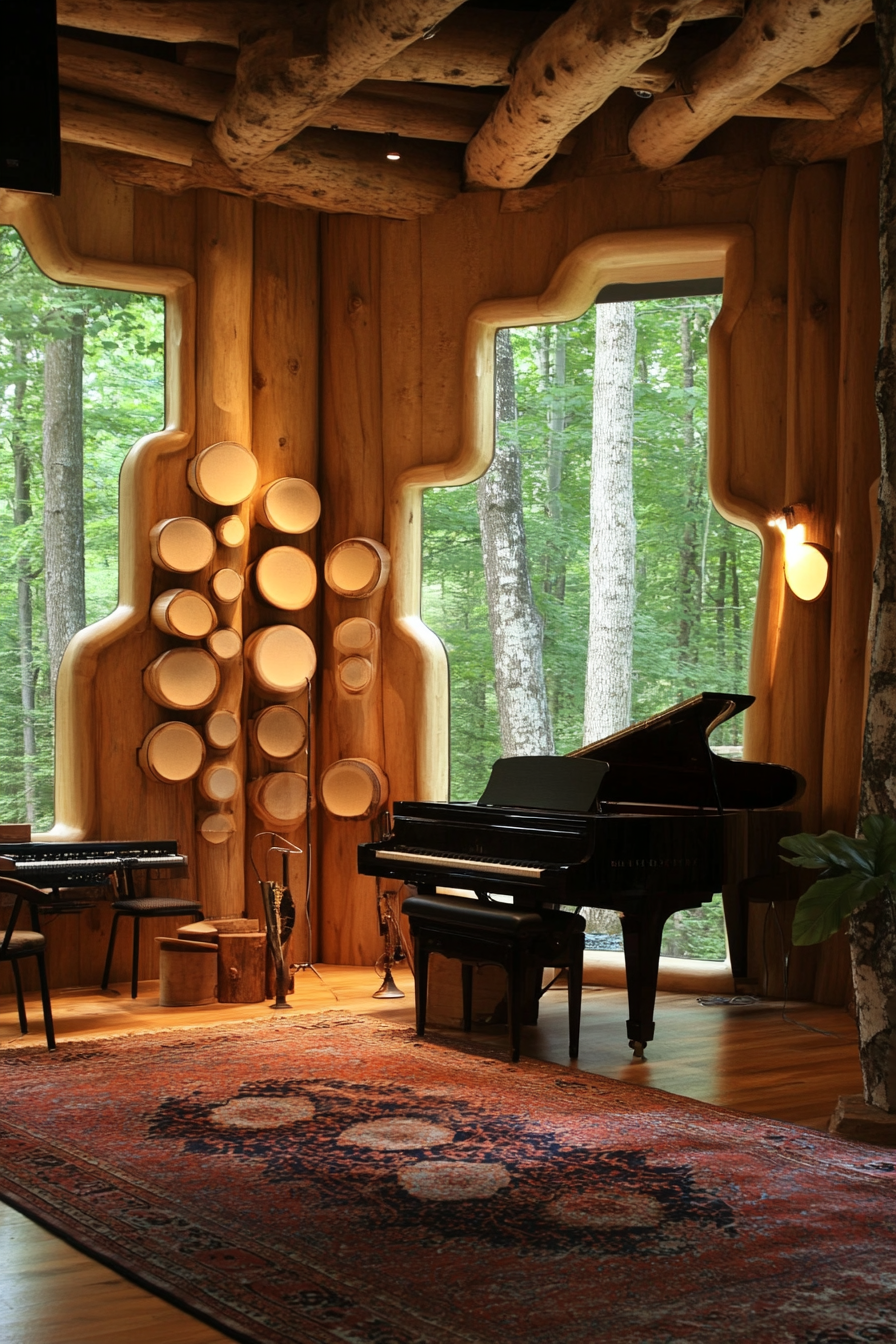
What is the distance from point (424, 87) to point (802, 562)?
3.01m

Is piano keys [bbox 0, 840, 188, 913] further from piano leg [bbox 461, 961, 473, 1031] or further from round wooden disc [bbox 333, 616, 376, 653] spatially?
piano leg [bbox 461, 961, 473, 1031]

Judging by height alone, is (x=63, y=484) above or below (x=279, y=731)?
above

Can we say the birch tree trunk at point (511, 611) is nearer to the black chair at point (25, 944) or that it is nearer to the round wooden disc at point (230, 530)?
the round wooden disc at point (230, 530)

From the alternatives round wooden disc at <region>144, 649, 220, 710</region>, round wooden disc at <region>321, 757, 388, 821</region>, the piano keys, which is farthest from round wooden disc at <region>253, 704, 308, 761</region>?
the piano keys

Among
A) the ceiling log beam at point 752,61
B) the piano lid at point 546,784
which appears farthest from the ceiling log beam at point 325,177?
the piano lid at point 546,784

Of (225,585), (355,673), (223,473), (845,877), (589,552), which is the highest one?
(589,552)

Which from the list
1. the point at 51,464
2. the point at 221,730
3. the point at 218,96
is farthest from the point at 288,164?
the point at 51,464

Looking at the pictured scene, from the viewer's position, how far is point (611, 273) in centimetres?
779

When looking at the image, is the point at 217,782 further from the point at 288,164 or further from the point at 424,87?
the point at 424,87

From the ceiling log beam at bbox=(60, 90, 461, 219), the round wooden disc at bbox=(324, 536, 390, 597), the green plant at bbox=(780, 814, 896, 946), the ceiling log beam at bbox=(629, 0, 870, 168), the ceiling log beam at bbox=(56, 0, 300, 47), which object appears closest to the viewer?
the green plant at bbox=(780, 814, 896, 946)

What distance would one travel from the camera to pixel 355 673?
7895 millimetres

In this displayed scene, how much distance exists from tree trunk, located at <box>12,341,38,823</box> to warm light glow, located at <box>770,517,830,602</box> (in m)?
7.36

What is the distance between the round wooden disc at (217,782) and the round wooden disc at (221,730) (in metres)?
0.11

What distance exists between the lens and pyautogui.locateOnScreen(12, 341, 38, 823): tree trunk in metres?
12.5
